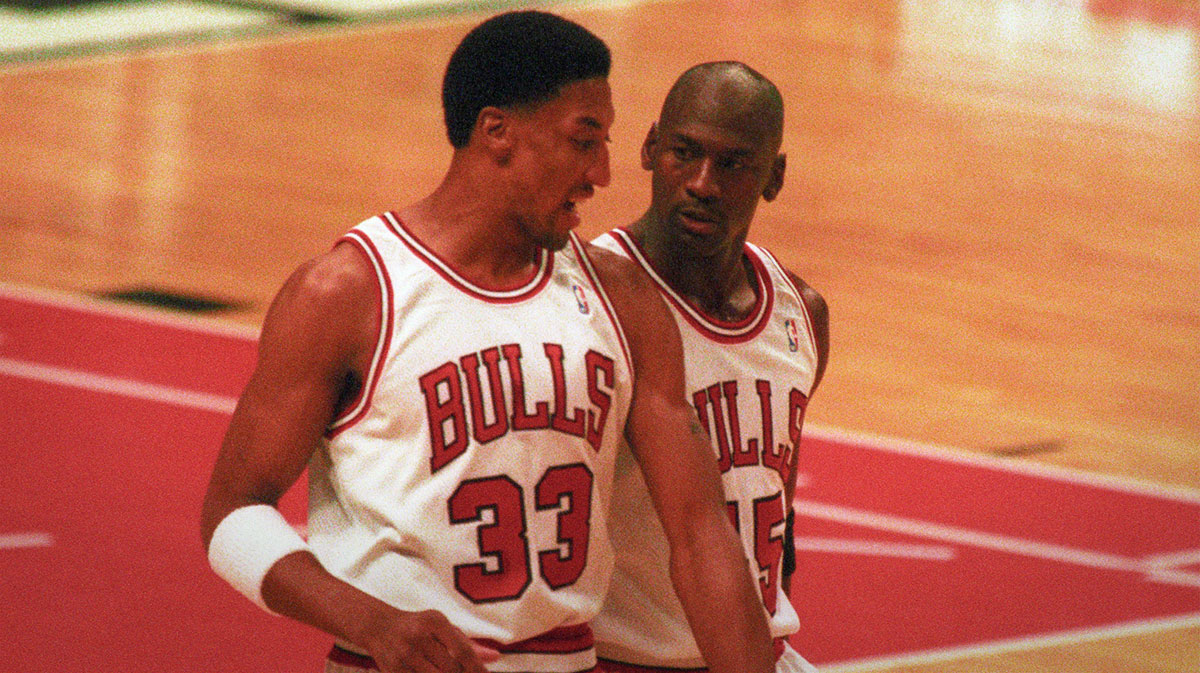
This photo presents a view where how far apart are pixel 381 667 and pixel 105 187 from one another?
7752 millimetres

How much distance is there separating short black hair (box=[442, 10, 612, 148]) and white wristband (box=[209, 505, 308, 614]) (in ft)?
2.17

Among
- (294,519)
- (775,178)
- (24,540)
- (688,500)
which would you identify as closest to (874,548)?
(294,519)

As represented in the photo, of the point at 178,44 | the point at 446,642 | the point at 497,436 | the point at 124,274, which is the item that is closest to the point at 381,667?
the point at 446,642

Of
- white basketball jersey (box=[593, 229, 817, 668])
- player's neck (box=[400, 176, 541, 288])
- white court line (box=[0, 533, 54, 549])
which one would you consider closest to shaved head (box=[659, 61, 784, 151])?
white basketball jersey (box=[593, 229, 817, 668])

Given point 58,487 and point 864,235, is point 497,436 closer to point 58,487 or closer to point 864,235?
point 58,487

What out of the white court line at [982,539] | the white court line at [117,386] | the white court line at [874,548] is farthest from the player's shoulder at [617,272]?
the white court line at [117,386]

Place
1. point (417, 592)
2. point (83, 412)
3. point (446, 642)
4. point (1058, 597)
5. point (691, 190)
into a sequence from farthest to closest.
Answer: point (83, 412) → point (1058, 597) → point (691, 190) → point (417, 592) → point (446, 642)

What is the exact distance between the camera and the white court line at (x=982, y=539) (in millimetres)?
6441

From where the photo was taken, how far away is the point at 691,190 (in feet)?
10.4

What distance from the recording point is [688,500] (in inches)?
115

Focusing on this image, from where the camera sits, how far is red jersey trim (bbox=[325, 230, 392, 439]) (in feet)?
8.93

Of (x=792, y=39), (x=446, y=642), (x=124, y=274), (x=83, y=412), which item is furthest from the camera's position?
(x=792, y=39)

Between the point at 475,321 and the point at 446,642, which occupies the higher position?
the point at 475,321

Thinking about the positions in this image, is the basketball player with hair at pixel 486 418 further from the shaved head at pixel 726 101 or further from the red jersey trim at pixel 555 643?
the shaved head at pixel 726 101
